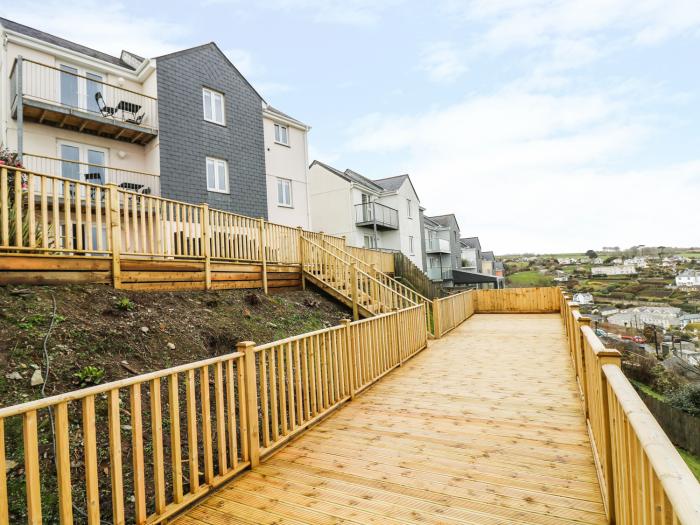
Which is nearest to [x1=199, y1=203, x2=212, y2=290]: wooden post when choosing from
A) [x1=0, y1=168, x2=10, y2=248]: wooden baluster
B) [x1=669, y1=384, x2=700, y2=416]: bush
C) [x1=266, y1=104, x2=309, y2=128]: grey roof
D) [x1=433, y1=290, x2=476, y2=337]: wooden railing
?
[x1=0, y1=168, x2=10, y2=248]: wooden baluster

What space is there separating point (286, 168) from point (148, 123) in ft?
20.5

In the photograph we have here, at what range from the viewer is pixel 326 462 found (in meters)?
3.41

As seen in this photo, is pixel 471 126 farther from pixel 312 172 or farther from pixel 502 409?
pixel 502 409

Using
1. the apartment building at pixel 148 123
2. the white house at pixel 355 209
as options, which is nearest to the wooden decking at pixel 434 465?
the apartment building at pixel 148 123

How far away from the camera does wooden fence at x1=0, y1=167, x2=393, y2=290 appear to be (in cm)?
496

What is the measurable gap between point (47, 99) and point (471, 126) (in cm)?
2218

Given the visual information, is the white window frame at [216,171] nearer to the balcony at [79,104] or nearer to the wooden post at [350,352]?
the balcony at [79,104]

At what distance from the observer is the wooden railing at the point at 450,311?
10656 mm

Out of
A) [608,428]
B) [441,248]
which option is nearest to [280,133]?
[608,428]

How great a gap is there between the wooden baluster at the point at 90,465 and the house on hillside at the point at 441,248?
98.4ft

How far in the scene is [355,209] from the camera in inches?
892

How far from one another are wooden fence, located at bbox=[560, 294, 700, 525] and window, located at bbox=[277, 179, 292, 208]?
15.7 metres

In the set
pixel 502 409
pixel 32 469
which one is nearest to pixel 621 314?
pixel 502 409

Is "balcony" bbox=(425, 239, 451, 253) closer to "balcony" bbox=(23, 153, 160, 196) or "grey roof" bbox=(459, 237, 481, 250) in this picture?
"grey roof" bbox=(459, 237, 481, 250)
